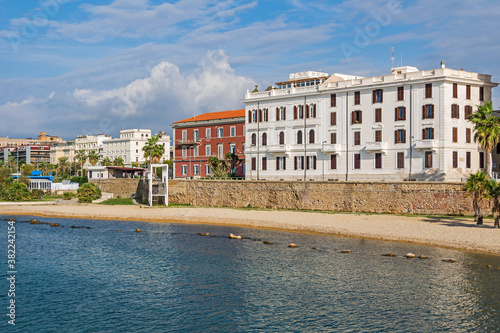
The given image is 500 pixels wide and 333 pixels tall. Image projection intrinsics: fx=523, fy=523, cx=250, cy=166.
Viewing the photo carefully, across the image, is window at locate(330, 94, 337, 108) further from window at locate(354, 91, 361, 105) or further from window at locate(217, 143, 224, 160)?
window at locate(217, 143, 224, 160)

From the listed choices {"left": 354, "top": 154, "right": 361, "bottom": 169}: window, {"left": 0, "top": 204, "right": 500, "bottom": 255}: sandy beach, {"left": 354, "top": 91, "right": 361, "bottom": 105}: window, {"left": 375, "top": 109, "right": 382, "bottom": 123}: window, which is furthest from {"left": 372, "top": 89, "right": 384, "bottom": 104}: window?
{"left": 0, "top": 204, "right": 500, "bottom": 255}: sandy beach

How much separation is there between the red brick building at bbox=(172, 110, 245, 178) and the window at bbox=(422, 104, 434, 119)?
1176 inches

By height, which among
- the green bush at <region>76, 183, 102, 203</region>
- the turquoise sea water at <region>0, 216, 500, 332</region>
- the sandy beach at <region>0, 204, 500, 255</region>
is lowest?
the turquoise sea water at <region>0, 216, 500, 332</region>

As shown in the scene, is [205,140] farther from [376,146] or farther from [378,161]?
[378,161]

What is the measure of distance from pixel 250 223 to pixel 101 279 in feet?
80.6

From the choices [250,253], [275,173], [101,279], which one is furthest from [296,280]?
[275,173]

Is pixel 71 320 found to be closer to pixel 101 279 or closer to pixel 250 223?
pixel 101 279

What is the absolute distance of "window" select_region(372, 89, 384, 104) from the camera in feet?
203

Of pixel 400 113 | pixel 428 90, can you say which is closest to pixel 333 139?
pixel 400 113

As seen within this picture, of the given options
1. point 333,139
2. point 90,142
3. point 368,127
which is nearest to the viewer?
point 368,127

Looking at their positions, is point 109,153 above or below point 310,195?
above

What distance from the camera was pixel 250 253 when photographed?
3716 centimetres

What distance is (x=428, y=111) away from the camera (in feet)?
191

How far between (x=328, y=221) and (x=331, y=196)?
8829 millimetres
